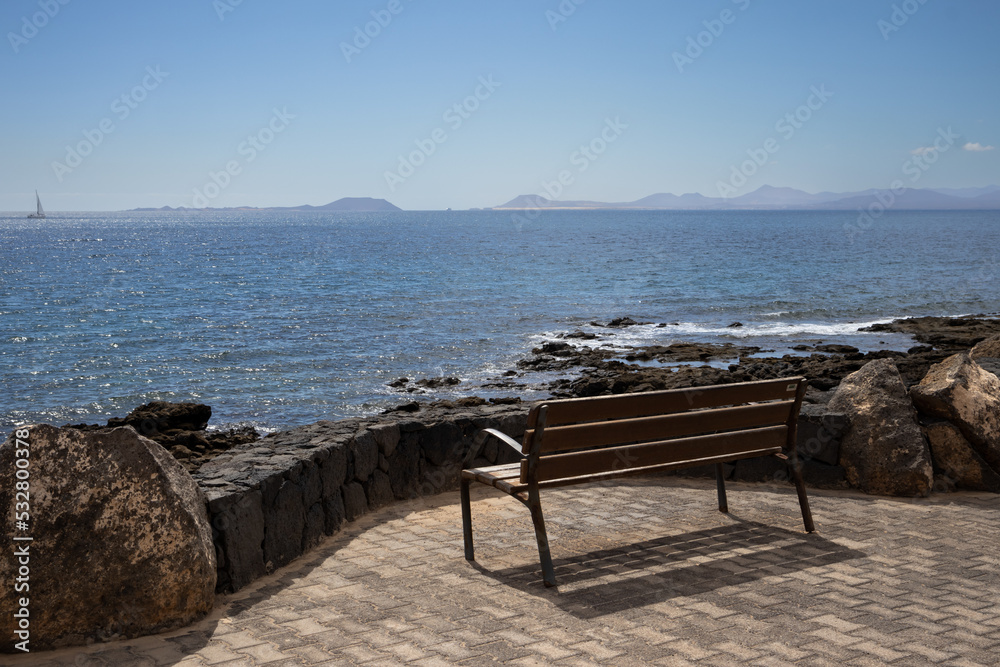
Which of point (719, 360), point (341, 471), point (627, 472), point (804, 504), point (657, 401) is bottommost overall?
point (719, 360)

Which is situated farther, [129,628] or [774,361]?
[774,361]

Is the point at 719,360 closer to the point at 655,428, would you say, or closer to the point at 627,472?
the point at 655,428

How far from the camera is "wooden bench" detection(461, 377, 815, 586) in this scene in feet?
15.0

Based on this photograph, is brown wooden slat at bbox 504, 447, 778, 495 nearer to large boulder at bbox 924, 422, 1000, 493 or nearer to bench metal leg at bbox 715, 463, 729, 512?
bench metal leg at bbox 715, 463, 729, 512

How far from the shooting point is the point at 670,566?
4.73m

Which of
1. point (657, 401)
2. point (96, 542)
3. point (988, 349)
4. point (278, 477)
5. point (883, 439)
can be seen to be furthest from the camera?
point (988, 349)

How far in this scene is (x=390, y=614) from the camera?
161 inches

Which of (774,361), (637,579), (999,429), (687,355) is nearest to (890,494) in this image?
(999,429)

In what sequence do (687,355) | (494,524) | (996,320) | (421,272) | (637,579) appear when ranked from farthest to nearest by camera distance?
1. (421,272)
2. (996,320)
3. (687,355)
4. (494,524)
5. (637,579)

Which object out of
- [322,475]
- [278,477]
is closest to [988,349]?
[322,475]

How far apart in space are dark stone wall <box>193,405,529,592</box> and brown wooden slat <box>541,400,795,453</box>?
154 centimetres

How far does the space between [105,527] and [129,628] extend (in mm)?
479

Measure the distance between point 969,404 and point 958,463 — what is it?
0.46 meters

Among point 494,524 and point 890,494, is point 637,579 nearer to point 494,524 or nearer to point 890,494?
point 494,524
